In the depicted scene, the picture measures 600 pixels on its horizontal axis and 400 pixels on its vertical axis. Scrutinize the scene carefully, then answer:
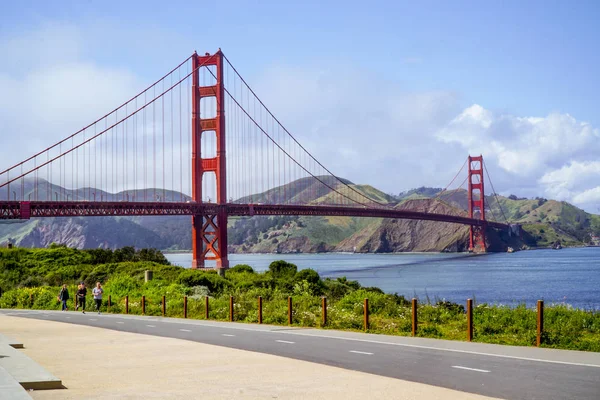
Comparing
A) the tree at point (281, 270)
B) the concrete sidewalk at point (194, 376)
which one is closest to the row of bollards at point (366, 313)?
the concrete sidewalk at point (194, 376)

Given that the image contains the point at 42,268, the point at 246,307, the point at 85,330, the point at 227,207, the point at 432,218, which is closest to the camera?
the point at 85,330

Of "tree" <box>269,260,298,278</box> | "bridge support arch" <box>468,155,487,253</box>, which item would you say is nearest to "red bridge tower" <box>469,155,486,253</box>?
"bridge support arch" <box>468,155,487,253</box>

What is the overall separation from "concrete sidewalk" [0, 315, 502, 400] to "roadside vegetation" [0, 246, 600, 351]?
18.4 ft

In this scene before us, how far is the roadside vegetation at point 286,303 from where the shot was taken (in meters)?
18.0

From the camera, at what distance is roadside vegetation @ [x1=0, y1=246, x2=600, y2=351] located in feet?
59.1

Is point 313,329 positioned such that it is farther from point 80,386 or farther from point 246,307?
point 80,386

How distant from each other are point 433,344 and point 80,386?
801cm

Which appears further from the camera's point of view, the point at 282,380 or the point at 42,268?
the point at 42,268

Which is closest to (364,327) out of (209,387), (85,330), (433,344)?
(433,344)

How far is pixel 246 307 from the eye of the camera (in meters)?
27.1

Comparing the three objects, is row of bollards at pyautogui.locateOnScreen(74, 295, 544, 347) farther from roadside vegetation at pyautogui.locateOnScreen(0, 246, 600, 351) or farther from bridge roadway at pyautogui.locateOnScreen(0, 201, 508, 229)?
bridge roadway at pyautogui.locateOnScreen(0, 201, 508, 229)

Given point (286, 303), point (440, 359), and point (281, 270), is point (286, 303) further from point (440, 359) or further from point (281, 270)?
point (281, 270)

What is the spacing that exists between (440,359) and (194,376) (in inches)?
178

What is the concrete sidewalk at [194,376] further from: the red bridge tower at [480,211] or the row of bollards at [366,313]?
the red bridge tower at [480,211]
